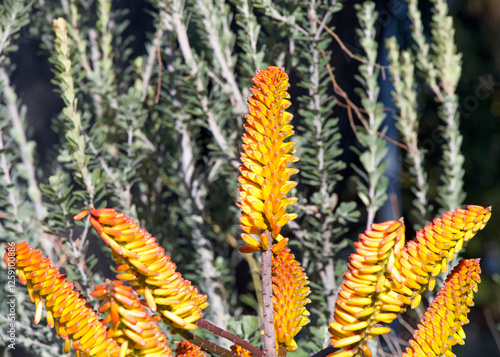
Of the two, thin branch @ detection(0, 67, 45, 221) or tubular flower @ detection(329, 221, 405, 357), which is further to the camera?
thin branch @ detection(0, 67, 45, 221)

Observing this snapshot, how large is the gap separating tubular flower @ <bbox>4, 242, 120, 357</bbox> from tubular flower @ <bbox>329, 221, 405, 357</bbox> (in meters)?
0.15

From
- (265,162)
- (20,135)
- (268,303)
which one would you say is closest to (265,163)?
(265,162)

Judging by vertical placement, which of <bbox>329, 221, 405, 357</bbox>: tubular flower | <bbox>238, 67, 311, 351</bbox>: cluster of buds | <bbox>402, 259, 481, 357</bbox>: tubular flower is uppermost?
<bbox>238, 67, 311, 351</bbox>: cluster of buds

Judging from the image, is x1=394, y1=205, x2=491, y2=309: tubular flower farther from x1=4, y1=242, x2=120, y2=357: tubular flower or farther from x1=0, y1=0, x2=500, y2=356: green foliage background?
x1=0, y1=0, x2=500, y2=356: green foliage background

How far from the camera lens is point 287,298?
378mm

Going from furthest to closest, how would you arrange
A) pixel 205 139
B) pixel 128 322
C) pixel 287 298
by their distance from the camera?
pixel 205 139 → pixel 287 298 → pixel 128 322

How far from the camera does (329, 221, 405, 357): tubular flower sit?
11.2 inches

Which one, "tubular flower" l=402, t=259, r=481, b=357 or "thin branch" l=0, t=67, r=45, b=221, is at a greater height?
"thin branch" l=0, t=67, r=45, b=221

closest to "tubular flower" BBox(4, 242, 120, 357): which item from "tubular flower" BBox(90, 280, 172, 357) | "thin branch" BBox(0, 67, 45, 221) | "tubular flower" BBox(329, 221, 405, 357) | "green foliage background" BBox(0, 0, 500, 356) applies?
"tubular flower" BBox(90, 280, 172, 357)

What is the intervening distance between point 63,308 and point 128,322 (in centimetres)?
7

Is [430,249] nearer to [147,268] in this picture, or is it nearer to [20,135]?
[147,268]

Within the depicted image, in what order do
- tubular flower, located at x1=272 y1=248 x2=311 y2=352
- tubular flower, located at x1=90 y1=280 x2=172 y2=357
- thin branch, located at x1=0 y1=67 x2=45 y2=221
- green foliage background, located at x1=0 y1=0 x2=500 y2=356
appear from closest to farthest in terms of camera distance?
tubular flower, located at x1=90 y1=280 x2=172 y2=357 < tubular flower, located at x1=272 y1=248 x2=311 y2=352 < green foliage background, located at x1=0 y1=0 x2=500 y2=356 < thin branch, located at x1=0 y1=67 x2=45 y2=221

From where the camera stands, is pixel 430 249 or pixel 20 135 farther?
pixel 20 135

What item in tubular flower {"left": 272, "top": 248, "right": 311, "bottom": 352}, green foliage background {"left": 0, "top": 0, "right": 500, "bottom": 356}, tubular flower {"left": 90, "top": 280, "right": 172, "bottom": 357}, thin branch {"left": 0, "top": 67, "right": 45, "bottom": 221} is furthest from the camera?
thin branch {"left": 0, "top": 67, "right": 45, "bottom": 221}
